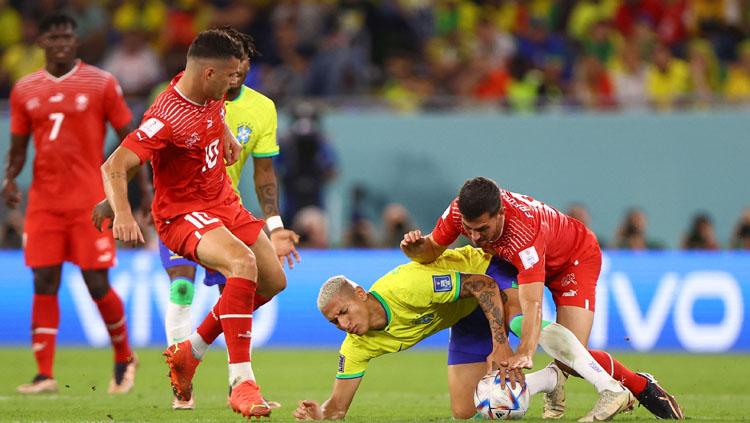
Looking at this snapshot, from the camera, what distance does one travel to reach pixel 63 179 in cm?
1088

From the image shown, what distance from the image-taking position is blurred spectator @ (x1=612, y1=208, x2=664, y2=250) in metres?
16.2

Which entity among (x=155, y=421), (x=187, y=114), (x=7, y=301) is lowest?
(x=7, y=301)

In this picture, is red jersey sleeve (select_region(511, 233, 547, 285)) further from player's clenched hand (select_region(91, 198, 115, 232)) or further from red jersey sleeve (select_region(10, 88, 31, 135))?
red jersey sleeve (select_region(10, 88, 31, 135))

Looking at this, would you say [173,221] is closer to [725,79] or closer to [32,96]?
[32,96]

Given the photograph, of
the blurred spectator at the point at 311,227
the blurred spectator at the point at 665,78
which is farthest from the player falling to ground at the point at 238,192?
the blurred spectator at the point at 665,78

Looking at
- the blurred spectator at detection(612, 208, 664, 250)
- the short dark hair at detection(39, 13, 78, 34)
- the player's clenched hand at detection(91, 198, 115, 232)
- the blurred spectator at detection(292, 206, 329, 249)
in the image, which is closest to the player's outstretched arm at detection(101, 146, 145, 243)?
the player's clenched hand at detection(91, 198, 115, 232)

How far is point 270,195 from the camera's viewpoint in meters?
9.67

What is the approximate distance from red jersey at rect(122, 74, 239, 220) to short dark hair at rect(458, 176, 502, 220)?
1.57 meters

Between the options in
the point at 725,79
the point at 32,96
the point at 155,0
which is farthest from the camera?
the point at 155,0

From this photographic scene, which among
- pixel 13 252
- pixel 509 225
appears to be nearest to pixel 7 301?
pixel 13 252

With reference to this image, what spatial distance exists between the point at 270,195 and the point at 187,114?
1.79 m

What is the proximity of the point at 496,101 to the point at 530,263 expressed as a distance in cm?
1008

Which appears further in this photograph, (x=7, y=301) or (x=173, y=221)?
(x=7, y=301)

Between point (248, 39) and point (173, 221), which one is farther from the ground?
point (248, 39)
